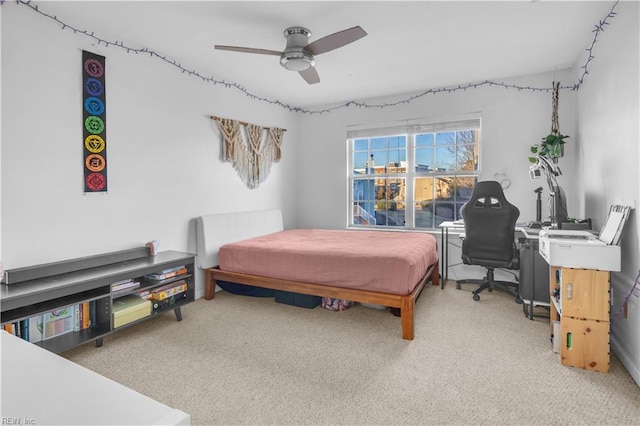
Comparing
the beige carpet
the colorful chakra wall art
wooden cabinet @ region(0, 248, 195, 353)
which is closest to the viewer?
the beige carpet

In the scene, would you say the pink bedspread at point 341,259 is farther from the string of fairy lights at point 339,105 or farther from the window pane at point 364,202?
the string of fairy lights at point 339,105

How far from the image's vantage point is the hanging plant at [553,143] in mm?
3594

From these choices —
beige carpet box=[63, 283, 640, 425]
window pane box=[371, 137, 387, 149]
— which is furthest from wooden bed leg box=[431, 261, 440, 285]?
window pane box=[371, 137, 387, 149]

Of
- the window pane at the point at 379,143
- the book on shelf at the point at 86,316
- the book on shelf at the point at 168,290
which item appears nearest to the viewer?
the book on shelf at the point at 86,316

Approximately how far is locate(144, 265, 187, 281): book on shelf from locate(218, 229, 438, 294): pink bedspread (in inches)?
24.8

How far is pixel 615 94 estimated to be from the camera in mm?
2523

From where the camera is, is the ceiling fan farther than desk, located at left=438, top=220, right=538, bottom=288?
No

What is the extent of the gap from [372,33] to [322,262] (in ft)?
6.83

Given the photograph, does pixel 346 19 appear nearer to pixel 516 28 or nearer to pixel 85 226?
pixel 516 28

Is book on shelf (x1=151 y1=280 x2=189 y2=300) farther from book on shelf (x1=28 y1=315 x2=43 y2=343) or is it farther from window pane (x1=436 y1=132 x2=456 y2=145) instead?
window pane (x1=436 y1=132 x2=456 y2=145)

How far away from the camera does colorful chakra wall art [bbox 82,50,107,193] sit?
2.82m

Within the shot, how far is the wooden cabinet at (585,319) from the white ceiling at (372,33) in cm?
200

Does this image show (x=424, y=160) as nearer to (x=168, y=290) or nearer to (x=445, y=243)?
(x=445, y=243)

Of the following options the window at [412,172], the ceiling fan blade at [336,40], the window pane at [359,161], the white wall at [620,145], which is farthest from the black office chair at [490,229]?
the ceiling fan blade at [336,40]
